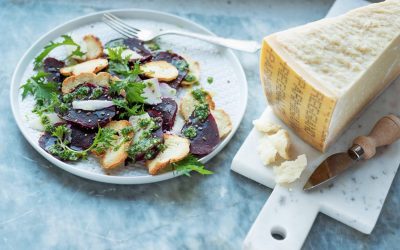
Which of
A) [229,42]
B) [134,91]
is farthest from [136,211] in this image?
[229,42]

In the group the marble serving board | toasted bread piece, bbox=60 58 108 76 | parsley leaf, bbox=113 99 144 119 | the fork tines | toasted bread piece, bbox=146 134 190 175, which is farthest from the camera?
the fork tines

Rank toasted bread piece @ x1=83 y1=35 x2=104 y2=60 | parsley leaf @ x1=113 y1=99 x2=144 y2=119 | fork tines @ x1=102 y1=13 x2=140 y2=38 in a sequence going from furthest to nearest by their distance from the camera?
fork tines @ x1=102 y1=13 x2=140 y2=38 → toasted bread piece @ x1=83 y1=35 x2=104 y2=60 → parsley leaf @ x1=113 y1=99 x2=144 y2=119

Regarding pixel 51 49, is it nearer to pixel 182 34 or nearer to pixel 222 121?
pixel 182 34

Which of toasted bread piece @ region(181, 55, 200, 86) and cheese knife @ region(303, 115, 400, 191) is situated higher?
toasted bread piece @ region(181, 55, 200, 86)

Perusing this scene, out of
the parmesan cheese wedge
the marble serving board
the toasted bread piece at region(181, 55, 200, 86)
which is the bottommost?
the marble serving board

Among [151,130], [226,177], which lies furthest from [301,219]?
[151,130]

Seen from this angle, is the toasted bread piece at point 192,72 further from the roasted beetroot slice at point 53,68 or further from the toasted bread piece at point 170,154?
the roasted beetroot slice at point 53,68

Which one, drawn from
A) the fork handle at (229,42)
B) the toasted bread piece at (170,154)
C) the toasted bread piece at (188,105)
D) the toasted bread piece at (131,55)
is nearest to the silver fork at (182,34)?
the fork handle at (229,42)

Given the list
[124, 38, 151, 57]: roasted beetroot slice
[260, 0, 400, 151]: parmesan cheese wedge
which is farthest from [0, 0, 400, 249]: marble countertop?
[124, 38, 151, 57]: roasted beetroot slice

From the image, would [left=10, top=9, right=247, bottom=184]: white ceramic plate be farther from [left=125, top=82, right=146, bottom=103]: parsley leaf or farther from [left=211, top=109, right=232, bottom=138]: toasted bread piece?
[left=125, top=82, right=146, bottom=103]: parsley leaf
